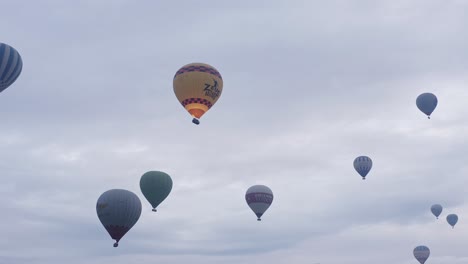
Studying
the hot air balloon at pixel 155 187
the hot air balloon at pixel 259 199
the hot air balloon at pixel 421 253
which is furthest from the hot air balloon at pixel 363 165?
the hot air balloon at pixel 155 187

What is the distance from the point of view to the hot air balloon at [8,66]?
43.1m

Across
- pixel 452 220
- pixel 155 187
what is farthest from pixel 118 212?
pixel 452 220

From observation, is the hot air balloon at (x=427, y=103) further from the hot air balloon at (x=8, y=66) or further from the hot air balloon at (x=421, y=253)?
the hot air balloon at (x=8, y=66)

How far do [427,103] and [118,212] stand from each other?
4142 cm

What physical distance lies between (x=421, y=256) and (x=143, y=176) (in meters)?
58.8

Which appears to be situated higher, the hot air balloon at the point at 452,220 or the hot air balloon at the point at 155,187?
the hot air balloon at the point at 452,220

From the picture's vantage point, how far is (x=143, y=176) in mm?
51531

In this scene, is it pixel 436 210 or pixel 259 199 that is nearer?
pixel 259 199

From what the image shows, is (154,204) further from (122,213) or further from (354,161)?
(354,161)

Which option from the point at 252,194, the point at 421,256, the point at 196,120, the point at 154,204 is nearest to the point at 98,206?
the point at 154,204

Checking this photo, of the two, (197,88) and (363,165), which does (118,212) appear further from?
(363,165)

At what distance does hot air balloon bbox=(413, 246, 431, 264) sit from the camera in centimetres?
9058

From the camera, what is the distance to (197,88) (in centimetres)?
4484

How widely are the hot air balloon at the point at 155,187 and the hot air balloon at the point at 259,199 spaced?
14.8 metres
